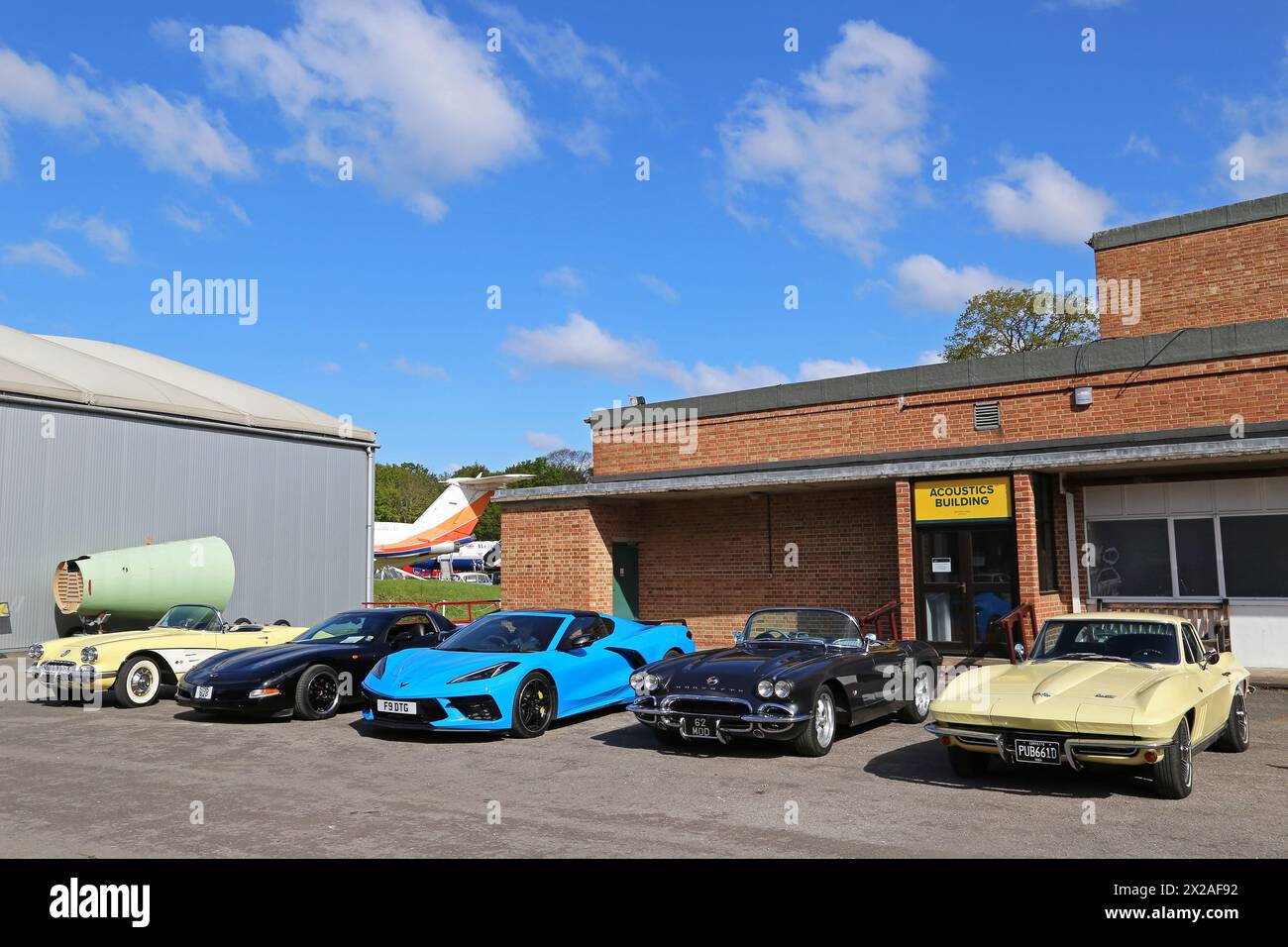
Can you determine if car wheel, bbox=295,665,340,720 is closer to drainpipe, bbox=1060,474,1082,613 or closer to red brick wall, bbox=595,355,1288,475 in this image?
drainpipe, bbox=1060,474,1082,613

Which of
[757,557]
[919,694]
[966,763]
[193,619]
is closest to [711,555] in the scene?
[757,557]

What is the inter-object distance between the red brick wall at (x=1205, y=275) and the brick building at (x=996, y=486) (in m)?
0.04

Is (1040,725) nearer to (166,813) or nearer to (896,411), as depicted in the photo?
(166,813)

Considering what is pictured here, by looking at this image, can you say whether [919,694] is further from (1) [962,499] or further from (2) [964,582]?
(1) [962,499]

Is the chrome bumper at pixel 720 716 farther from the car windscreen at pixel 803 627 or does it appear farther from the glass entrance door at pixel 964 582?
the glass entrance door at pixel 964 582

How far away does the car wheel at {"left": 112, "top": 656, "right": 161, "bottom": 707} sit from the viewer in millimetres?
12695

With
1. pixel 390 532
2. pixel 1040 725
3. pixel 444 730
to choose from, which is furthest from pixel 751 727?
pixel 390 532

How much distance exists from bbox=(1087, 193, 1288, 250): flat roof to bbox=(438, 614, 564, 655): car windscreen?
51.3 ft

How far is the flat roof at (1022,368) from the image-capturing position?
1658 cm

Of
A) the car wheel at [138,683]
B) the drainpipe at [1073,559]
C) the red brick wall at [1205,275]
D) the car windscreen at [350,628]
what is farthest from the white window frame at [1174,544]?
the car wheel at [138,683]

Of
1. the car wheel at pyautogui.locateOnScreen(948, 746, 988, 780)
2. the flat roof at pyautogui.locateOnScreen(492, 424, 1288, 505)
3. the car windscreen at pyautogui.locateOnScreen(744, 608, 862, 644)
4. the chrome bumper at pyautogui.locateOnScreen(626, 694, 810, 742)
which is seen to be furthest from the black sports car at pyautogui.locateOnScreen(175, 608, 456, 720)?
the flat roof at pyautogui.locateOnScreen(492, 424, 1288, 505)

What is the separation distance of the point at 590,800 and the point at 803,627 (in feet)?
13.2

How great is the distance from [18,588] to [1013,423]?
20314 millimetres

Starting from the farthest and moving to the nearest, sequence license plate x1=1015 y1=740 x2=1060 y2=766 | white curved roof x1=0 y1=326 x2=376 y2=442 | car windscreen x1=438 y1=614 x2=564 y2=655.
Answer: white curved roof x1=0 y1=326 x2=376 y2=442 < car windscreen x1=438 y1=614 x2=564 y2=655 < license plate x1=1015 y1=740 x2=1060 y2=766
